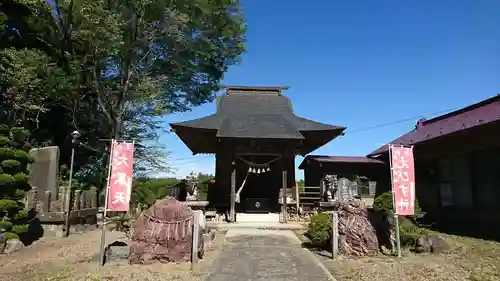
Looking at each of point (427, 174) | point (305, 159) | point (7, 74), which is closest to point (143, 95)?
point (7, 74)

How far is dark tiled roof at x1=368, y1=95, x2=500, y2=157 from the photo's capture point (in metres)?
11.1

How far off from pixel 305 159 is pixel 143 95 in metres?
10.3

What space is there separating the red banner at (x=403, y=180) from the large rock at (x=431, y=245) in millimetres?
955

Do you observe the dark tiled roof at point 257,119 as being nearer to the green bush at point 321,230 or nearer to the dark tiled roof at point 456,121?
the dark tiled roof at point 456,121

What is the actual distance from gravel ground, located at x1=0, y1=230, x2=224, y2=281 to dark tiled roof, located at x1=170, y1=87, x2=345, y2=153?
693 cm

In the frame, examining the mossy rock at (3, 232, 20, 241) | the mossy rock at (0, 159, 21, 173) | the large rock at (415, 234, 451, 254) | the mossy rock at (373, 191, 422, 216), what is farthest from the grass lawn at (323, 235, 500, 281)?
the mossy rock at (0, 159, 21, 173)

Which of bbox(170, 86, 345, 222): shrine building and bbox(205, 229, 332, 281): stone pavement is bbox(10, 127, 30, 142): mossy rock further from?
bbox(205, 229, 332, 281): stone pavement

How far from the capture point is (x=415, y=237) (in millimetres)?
9133

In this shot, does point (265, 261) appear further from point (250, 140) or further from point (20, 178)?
point (250, 140)

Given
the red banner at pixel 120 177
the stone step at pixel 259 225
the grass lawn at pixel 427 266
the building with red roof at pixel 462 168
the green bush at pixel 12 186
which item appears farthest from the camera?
the stone step at pixel 259 225

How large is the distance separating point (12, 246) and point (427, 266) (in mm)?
10296

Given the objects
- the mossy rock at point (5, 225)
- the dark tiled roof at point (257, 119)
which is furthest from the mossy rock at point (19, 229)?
the dark tiled roof at point (257, 119)

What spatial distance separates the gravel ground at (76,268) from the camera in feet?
22.4

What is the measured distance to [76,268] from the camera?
25.0ft
